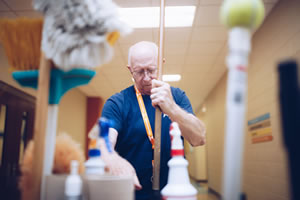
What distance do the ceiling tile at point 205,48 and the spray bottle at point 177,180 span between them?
3.59 meters

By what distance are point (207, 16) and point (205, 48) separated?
98 centimetres

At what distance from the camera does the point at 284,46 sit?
2836mm

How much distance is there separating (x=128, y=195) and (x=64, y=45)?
0.33 meters

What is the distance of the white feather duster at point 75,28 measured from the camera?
0.50m

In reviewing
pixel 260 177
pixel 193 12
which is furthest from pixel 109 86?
pixel 260 177

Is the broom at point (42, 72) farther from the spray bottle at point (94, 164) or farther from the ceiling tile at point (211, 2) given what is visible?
the ceiling tile at point (211, 2)

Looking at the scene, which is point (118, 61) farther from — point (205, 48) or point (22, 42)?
point (22, 42)

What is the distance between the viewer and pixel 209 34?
3672mm

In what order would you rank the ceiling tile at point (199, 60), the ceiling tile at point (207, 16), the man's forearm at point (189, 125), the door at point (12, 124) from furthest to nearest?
the ceiling tile at point (199, 60) → the door at point (12, 124) → the ceiling tile at point (207, 16) → the man's forearm at point (189, 125)

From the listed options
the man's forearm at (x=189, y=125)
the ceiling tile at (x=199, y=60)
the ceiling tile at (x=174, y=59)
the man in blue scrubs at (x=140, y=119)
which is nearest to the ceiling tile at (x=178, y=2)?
the ceiling tile at (x=174, y=59)

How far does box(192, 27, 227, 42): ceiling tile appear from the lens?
353 cm

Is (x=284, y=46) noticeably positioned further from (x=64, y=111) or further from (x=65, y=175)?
(x=64, y=111)

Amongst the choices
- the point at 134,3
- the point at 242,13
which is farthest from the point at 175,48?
the point at 242,13

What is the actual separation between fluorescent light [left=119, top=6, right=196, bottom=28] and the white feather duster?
2.63 meters
